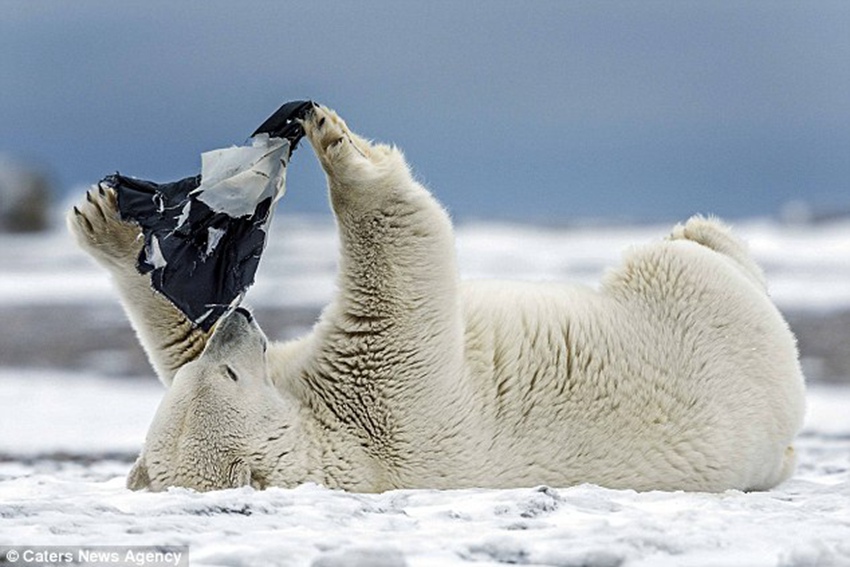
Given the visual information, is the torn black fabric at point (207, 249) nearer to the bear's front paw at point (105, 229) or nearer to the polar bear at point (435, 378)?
the polar bear at point (435, 378)

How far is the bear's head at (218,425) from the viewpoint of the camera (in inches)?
183

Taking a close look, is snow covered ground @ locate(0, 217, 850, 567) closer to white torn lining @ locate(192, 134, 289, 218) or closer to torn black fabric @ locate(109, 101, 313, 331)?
torn black fabric @ locate(109, 101, 313, 331)

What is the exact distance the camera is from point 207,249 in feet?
17.3

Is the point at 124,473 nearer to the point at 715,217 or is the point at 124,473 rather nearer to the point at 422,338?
the point at 422,338

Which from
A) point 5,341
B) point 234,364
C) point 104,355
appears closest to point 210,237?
point 234,364

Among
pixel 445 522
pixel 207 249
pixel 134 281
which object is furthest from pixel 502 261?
pixel 445 522

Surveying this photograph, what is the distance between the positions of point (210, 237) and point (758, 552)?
2.71 meters

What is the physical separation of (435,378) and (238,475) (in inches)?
35.8

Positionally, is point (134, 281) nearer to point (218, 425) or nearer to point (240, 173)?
point (240, 173)

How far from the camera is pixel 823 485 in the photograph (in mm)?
5789

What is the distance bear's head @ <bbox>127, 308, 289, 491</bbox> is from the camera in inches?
183

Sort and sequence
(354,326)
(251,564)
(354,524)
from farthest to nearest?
(354,326) < (354,524) < (251,564)

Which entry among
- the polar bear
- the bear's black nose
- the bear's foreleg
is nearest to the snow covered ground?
the polar bear

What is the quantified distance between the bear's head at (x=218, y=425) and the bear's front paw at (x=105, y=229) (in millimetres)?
1014
